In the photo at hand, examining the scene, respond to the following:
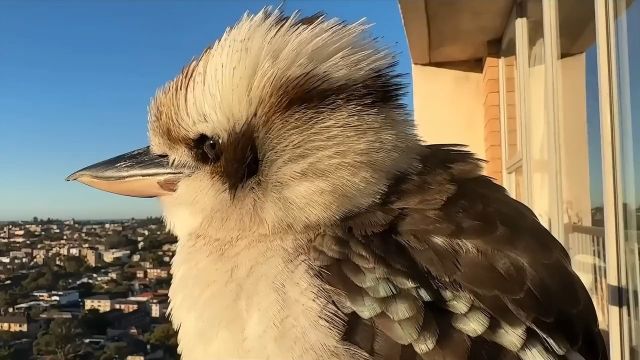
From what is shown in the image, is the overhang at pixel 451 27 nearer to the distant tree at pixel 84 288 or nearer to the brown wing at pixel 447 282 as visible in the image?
the distant tree at pixel 84 288

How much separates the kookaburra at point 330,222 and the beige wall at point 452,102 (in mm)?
3714

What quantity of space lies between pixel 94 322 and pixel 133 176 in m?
1.52

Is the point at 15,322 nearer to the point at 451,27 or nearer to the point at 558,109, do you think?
the point at 558,109

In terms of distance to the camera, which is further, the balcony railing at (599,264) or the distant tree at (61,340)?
the distant tree at (61,340)

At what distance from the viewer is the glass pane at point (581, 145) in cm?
227

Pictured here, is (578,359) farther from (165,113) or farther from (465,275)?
(165,113)

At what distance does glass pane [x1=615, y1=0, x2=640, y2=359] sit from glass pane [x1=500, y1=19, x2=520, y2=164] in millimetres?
2028

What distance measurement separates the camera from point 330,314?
883mm

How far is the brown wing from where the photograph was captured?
89 centimetres

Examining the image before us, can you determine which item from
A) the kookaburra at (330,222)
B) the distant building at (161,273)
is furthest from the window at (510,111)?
the kookaburra at (330,222)

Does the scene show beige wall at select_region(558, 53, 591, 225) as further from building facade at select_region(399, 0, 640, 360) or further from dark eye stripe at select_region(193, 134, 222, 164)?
dark eye stripe at select_region(193, 134, 222, 164)

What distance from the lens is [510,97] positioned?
164 inches

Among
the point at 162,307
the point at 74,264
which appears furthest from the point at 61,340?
the point at 162,307

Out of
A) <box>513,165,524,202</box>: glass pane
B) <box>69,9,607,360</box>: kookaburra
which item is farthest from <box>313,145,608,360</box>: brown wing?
<box>513,165,524,202</box>: glass pane
